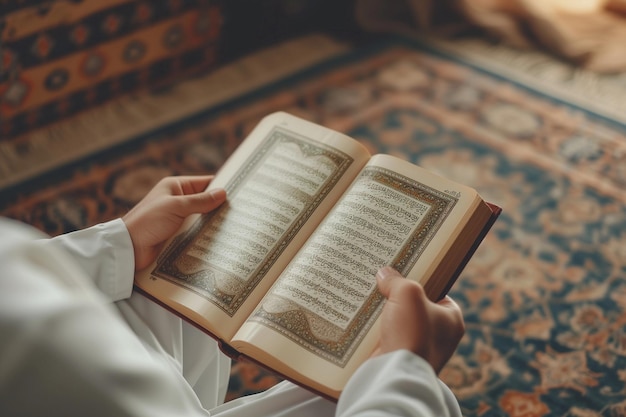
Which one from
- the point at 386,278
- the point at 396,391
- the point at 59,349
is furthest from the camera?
the point at 386,278

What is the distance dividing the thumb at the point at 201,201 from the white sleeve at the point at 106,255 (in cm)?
7

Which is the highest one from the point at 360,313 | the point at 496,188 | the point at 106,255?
the point at 496,188

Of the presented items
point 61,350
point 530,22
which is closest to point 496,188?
point 530,22

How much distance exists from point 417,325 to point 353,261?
12cm

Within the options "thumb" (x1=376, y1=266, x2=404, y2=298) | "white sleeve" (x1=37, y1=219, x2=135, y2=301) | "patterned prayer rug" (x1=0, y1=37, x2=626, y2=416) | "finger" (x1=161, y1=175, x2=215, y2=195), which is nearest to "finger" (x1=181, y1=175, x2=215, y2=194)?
"finger" (x1=161, y1=175, x2=215, y2=195)

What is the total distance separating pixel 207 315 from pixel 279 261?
0.10 m

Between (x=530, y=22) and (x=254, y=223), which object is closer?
(x=254, y=223)

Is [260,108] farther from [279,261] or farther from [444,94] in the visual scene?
[279,261]

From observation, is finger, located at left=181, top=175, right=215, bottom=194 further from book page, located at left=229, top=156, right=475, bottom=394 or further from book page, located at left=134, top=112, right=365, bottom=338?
book page, located at left=229, top=156, right=475, bottom=394

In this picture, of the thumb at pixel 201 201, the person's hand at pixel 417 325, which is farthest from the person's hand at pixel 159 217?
the person's hand at pixel 417 325

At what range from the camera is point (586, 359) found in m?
1.11

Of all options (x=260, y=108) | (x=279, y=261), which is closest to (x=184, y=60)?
(x=260, y=108)

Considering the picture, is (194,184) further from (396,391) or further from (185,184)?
Answer: (396,391)

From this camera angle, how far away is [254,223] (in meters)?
0.76
